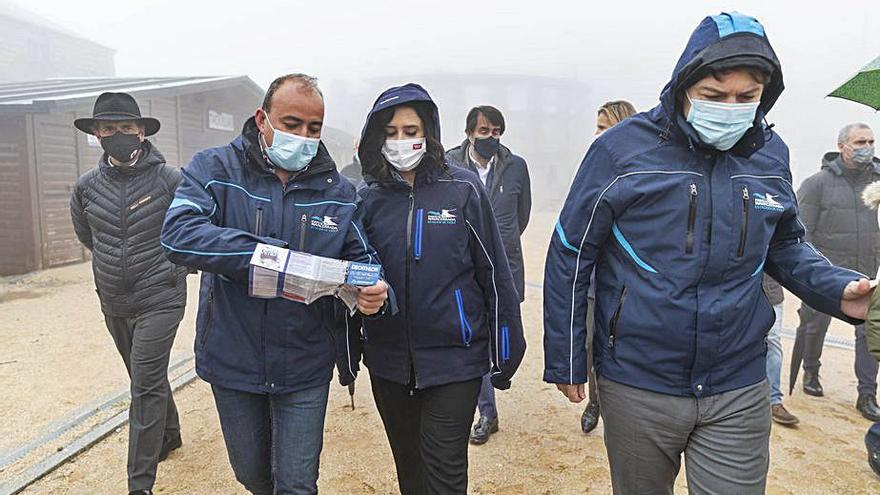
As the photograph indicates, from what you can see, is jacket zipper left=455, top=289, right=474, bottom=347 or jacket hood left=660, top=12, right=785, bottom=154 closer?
jacket hood left=660, top=12, right=785, bottom=154

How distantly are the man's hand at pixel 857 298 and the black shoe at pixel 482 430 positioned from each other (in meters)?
2.61

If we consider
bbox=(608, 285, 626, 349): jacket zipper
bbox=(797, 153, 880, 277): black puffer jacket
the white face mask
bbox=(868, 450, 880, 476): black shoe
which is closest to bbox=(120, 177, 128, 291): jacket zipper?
the white face mask

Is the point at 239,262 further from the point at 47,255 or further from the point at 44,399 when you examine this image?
the point at 47,255

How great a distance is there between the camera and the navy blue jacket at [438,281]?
250cm

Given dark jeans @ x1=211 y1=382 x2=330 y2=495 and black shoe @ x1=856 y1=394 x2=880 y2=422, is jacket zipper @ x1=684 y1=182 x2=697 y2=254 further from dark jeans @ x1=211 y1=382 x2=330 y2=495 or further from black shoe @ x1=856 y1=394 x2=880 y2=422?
black shoe @ x1=856 y1=394 x2=880 y2=422

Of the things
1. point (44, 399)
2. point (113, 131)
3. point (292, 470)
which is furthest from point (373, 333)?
point (44, 399)

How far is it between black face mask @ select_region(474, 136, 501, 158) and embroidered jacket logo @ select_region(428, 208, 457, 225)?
6.98 feet

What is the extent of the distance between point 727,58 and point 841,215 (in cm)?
380

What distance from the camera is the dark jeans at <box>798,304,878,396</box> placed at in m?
4.75

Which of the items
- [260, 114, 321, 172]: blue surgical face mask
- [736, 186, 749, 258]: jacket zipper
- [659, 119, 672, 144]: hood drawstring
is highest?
[659, 119, 672, 144]: hood drawstring

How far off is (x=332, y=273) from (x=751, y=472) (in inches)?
61.4

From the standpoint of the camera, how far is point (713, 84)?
1.92m

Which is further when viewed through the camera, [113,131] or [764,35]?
[113,131]

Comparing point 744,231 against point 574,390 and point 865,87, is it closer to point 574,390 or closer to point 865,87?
point 865,87
